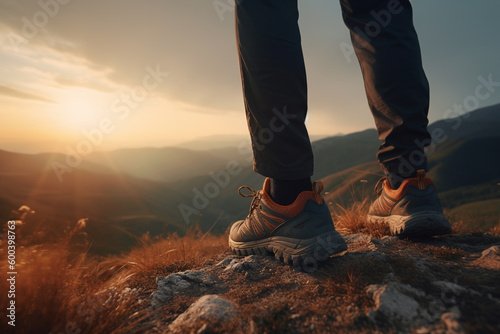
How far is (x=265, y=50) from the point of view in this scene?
147cm

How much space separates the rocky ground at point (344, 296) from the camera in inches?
39.2

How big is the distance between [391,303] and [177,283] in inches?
46.6

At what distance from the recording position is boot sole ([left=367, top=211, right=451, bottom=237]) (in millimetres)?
1796

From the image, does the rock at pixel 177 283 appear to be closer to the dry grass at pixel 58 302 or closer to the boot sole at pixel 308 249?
the dry grass at pixel 58 302

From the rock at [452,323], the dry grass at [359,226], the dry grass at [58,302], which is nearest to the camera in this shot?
the rock at [452,323]

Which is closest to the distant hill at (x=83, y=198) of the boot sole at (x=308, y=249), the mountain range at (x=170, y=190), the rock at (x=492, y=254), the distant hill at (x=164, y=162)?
the mountain range at (x=170, y=190)

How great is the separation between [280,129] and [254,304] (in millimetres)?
933

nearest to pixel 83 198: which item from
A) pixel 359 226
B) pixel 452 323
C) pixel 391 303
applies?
pixel 359 226

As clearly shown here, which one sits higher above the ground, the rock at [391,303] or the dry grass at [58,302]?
the dry grass at [58,302]

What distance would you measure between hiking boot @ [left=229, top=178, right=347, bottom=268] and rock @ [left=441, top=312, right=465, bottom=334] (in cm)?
62

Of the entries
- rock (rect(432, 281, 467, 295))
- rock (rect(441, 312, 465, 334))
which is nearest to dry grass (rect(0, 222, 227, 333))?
rock (rect(441, 312, 465, 334))

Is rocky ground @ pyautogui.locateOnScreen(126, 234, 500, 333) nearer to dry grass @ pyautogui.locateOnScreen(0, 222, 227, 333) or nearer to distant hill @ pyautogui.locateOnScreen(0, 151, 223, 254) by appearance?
dry grass @ pyautogui.locateOnScreen(0, 222, 227, 333)

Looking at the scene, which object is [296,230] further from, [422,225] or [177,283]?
[422,225]

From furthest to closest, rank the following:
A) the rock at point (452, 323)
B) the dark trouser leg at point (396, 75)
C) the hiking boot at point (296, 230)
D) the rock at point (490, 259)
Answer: the dark trouser leg at point (396, 75)
the hiking boot at point (296, 230)
the rock at point (490, 259)
the rock at point (452, 323)
